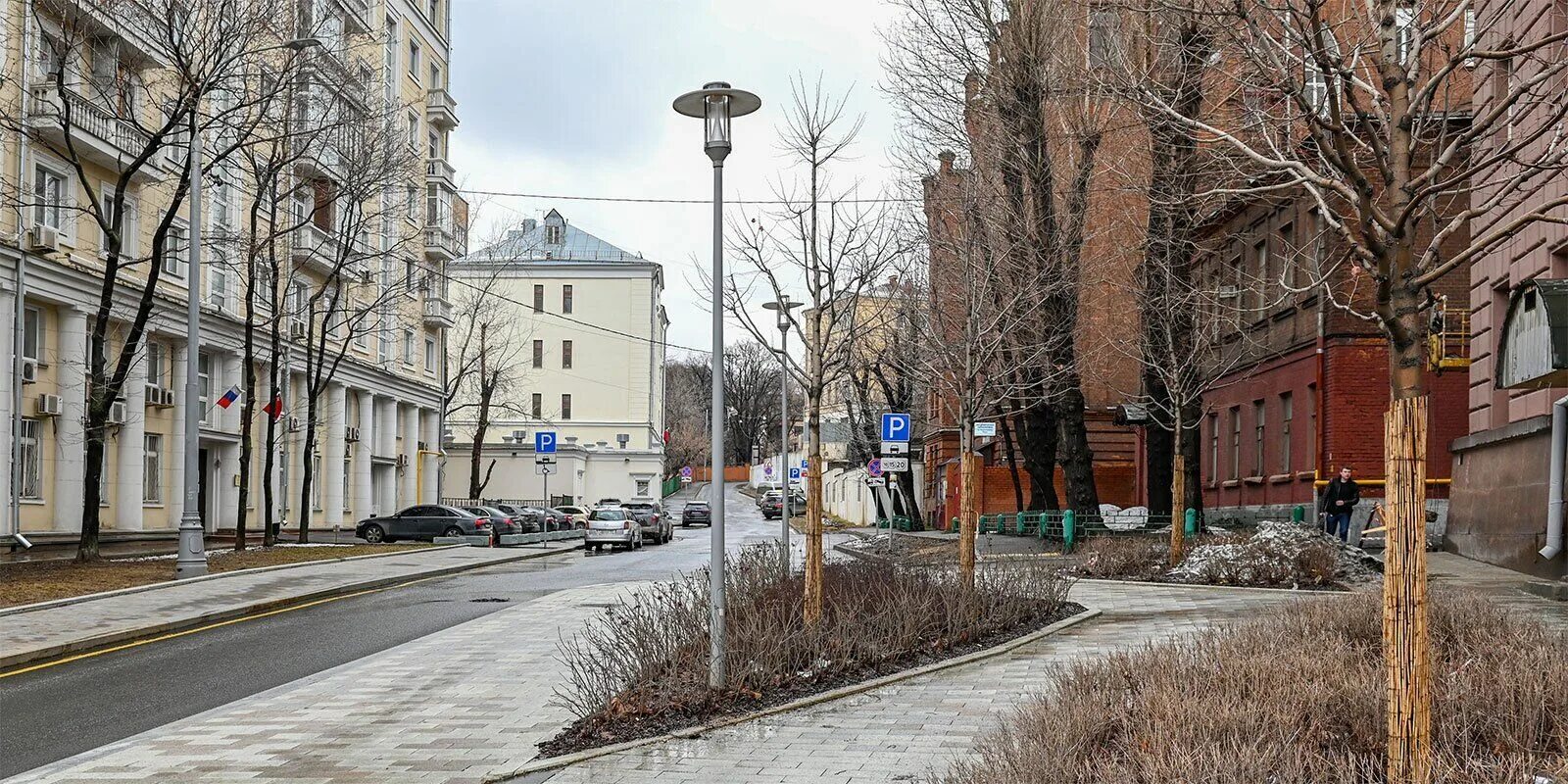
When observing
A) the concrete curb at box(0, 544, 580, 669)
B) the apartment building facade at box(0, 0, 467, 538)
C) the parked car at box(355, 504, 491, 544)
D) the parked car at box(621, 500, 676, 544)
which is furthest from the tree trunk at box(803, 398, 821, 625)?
the parked car at box(621, 500, 676, 544)

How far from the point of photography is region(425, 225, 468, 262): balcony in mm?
59594

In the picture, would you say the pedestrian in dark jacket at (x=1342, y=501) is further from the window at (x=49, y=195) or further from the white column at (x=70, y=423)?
the window at (x=49, y=195)

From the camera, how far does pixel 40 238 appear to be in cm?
2897

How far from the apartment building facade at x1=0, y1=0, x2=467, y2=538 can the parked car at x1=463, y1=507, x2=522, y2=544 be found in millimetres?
5365

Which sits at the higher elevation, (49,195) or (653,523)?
(49,195)

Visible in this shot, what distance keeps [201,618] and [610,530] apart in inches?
985

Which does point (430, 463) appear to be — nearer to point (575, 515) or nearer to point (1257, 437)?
point (575, 515)

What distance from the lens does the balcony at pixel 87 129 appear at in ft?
93.9

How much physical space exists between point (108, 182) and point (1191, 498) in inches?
1046

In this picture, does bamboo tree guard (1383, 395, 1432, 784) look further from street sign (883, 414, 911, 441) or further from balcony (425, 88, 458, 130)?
balcony (425, 88, 458, 130)

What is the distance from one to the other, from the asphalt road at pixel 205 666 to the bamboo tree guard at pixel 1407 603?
26.3 ft

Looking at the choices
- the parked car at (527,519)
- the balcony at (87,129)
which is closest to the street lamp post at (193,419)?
the balcony at (87,129)

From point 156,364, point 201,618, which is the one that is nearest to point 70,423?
point 156,364

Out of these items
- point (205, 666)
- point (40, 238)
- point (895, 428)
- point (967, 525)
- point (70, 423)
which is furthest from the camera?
point (70, 423)
